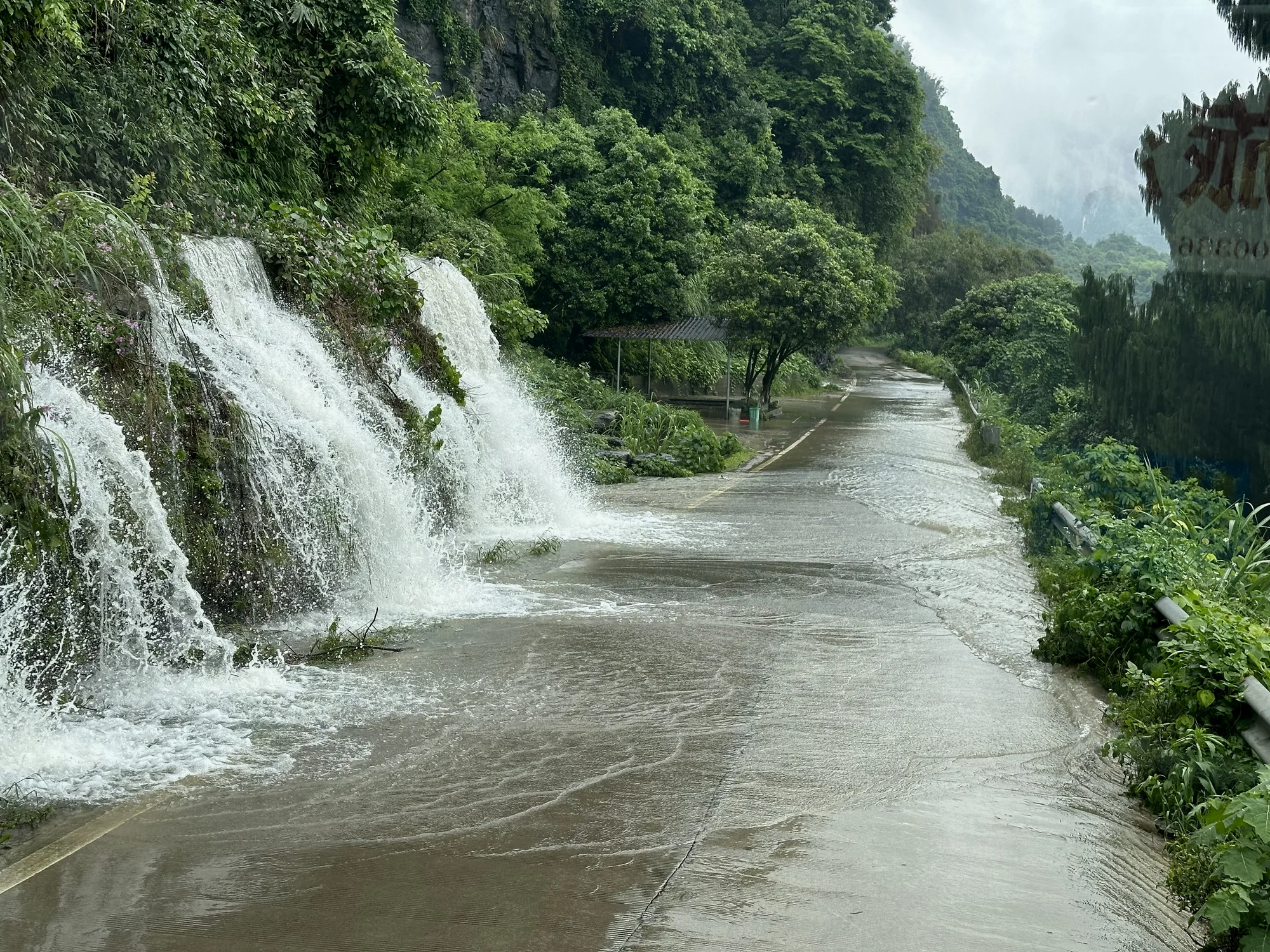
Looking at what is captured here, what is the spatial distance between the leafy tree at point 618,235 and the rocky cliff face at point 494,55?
3705mm

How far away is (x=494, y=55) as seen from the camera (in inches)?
1505

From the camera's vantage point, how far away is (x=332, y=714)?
674 centimetres

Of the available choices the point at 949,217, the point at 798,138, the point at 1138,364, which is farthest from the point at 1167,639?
the point at 949,217

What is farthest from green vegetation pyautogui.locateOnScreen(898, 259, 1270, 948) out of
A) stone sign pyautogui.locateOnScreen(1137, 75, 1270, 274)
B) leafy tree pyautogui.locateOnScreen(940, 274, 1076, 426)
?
leafy tree pyautogui.locateOnScreen(940, 274, 1076, 426)

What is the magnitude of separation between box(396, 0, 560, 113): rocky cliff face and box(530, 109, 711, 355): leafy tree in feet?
12.2

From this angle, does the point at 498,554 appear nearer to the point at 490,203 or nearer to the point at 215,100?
the point at 215,100

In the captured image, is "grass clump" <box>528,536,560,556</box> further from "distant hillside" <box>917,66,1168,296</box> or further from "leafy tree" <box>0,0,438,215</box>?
"distant hillside" <box>917,66,1168,296</box>

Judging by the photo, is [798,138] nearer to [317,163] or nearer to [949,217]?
[317,163]

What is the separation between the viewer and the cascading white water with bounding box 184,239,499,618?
9.52 meters

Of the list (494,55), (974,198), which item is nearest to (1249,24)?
(494,55)

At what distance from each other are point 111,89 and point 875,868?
12.6m

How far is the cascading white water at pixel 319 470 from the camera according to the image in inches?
375

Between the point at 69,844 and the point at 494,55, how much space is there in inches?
1431

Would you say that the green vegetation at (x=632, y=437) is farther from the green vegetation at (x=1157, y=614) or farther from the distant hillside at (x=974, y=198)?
the distant hillside at (x=974, y=198)
